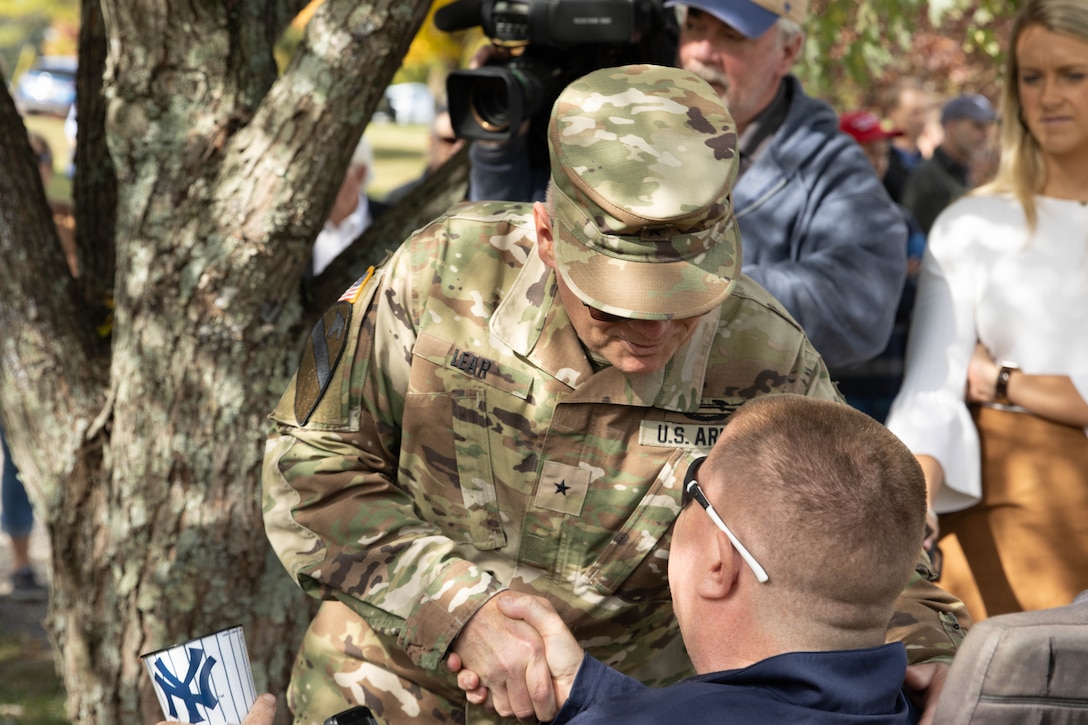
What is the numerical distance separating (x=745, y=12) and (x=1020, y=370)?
43.7 inches

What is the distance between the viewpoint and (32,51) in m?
42.1

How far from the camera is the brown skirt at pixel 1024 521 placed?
2.83 meters

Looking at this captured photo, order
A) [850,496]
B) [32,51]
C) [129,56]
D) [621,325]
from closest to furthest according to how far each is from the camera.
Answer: [850,496] < [621,325] < [129,56] < [32,51]

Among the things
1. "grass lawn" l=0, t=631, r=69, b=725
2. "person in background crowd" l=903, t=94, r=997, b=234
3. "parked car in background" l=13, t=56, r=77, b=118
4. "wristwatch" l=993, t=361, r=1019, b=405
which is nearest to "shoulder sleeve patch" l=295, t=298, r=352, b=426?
"wristwatch" l=993, t=361, r=1019, b=405

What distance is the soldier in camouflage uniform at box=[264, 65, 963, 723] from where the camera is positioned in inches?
77.7

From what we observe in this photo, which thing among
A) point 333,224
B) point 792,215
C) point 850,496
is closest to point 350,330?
A: point 850,496

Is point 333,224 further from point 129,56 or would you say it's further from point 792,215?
point 792,215

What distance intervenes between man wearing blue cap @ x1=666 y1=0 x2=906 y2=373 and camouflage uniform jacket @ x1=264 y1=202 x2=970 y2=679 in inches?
30.6

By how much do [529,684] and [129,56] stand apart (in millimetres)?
1915

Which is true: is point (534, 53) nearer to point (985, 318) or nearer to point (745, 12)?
point (745, 12)

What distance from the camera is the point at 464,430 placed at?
2096 millimetres

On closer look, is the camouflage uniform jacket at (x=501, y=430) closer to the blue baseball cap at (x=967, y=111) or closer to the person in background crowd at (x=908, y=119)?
the person in background crowd at (x=908, y=119)

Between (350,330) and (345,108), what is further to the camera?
(345,108)

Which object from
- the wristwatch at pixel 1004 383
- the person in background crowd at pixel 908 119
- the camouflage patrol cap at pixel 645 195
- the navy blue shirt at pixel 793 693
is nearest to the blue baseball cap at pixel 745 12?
the wristwatch at pixel 1004 383
